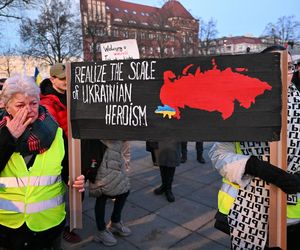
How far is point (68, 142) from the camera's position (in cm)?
239

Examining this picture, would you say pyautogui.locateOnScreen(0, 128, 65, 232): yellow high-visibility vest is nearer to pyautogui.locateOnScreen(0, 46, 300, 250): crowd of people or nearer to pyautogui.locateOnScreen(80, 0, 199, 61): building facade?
pyautogui.locateOnScreen(0, 46, 300, 250): crowd of people

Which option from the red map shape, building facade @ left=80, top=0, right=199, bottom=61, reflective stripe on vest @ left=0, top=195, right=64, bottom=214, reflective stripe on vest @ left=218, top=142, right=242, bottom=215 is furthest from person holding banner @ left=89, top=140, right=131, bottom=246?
building facade @ left=80, top=0, right=199, bottom=61

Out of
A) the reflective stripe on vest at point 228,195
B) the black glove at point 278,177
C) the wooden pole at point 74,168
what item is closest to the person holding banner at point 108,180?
the wooden pole at point 74,168

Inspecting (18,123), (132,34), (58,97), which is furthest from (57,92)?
(132,34)

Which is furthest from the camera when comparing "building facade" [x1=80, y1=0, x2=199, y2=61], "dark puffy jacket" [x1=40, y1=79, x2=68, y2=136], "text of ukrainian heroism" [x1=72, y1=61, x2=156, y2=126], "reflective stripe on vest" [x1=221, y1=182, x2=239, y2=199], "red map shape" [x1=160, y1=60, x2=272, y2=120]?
"building facade" [x1=80, y1=0, x2=199, y2=61]

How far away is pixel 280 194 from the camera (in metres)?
A: 1.86

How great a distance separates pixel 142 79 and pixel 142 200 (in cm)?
282

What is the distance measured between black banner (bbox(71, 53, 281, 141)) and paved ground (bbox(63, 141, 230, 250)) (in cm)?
170

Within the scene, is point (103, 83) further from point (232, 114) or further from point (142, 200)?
point (142, 200)

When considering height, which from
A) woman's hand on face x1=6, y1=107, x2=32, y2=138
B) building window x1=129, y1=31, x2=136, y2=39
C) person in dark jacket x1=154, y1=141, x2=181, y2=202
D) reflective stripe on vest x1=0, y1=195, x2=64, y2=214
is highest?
building window x1=129, y1=31, x2=136, y2=39

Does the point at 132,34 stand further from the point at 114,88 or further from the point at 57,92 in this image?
the point at 114,88

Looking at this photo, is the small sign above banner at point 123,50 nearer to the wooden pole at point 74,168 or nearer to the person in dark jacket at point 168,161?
the person in dark jacket at point 168,161

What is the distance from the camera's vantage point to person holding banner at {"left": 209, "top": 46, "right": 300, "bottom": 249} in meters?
1.91

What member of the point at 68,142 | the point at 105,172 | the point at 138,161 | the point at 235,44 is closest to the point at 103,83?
the point at 68,142
